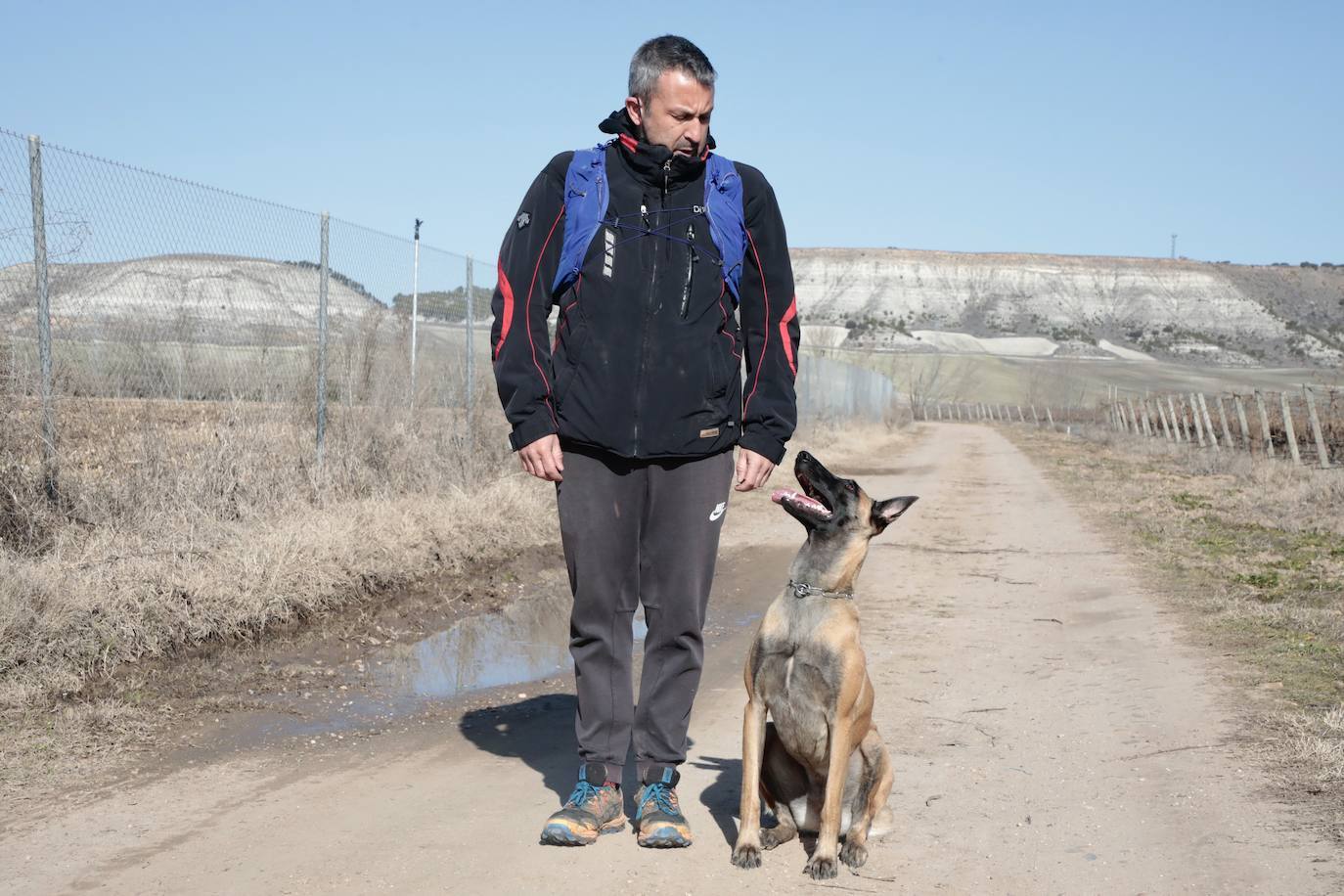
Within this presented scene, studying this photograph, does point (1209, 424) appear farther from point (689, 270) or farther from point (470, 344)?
point (689, 270)

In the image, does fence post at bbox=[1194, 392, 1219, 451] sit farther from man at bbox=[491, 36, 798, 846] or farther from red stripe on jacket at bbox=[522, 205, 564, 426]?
red stripe on jacket at bbox=[522, 205, 564, 426]

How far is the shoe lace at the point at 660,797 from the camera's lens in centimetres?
393

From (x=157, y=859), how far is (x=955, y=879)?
2320 mm

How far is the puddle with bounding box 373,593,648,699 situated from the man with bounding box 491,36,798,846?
7.24 feet

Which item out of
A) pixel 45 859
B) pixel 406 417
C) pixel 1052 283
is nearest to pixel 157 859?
pixel 45 859

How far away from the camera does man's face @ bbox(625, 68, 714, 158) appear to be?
12.3 feet

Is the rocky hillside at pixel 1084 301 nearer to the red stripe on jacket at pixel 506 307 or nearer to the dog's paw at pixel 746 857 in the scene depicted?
the red stripe on jacket at pixel 506 307

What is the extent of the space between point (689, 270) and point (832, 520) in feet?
3.04

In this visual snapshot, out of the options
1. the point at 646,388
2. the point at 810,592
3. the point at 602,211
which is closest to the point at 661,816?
the point at 810,592

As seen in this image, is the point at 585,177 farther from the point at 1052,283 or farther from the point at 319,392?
the point at 1052,283

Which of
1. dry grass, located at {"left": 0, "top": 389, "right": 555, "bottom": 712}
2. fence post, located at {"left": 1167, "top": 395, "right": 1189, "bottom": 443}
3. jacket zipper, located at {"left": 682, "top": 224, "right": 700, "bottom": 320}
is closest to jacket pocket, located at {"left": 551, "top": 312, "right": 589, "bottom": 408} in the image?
jacket zipper, located at {"left": 682, "top": 224, "right": 700, "bottom": 320}

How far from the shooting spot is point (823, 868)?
3.68 metres

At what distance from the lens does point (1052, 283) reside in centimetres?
13888

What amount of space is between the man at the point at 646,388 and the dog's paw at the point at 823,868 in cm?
42
